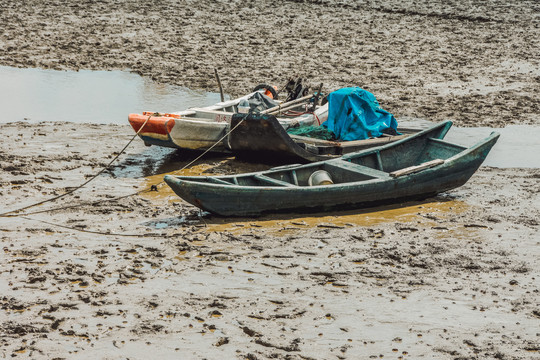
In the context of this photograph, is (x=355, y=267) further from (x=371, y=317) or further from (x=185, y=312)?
(x=185, y=312)

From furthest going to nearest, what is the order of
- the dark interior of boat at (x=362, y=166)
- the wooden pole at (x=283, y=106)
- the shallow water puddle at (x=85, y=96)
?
the shallow water puddle at (x=85, y=96) < the wooden pole at (x=283, y=106) < the dark interior of boat at (x=362, y=166)

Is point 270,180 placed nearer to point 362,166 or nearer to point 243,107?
point 362,166

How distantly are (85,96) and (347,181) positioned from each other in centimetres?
668

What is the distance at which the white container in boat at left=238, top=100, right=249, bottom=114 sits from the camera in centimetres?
1167

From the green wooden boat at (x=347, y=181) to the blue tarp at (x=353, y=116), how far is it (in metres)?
0.81

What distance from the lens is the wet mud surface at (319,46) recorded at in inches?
587

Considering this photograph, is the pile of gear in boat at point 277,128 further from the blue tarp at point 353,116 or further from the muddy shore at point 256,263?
the muddy shore at point 256,263

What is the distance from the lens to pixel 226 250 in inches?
306

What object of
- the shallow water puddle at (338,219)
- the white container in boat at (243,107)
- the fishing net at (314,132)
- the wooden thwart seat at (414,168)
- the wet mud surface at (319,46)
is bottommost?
the shallow water puddle at (338,219)

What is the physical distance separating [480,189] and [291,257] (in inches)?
141

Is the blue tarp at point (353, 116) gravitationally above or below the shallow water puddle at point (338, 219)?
above

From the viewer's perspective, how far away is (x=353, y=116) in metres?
11.0

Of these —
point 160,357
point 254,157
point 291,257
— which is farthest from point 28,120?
point 160,357

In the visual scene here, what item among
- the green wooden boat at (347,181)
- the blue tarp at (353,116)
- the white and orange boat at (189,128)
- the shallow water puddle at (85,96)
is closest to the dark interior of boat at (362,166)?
the green wooden boat at (347,181)
